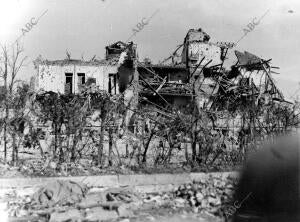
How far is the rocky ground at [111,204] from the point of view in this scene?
8.16 meters

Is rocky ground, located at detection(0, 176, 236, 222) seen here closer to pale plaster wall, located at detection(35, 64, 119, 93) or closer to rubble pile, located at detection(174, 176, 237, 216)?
rubble pile, located at detection(174, 176, 237, 216)

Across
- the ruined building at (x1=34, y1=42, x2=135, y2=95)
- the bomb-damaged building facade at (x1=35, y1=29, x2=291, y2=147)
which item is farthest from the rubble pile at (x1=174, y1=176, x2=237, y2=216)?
the ruined building at (x1=34, y1=42, x2=135, y2=95)

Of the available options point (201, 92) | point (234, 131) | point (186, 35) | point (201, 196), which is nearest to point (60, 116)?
point (201, 196)

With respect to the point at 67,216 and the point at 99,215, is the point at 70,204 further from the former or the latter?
the point at 99,215

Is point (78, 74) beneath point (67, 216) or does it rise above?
above

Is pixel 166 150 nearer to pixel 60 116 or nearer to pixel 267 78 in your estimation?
pixel 60 116

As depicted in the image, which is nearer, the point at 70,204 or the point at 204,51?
the point at 70,204

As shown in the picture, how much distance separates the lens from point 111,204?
337 inches

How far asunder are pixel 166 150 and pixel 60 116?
4.20 meters

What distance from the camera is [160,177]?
11617 millimetres

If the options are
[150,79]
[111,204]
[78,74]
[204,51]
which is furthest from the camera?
[204,51]

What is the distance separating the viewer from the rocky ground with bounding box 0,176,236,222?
8.16m

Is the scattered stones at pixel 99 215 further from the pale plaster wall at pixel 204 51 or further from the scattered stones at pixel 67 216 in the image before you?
the pale plaster wall at pixel 204 51

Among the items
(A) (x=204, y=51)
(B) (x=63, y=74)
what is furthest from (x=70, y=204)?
(A) (x=204, y=51)
